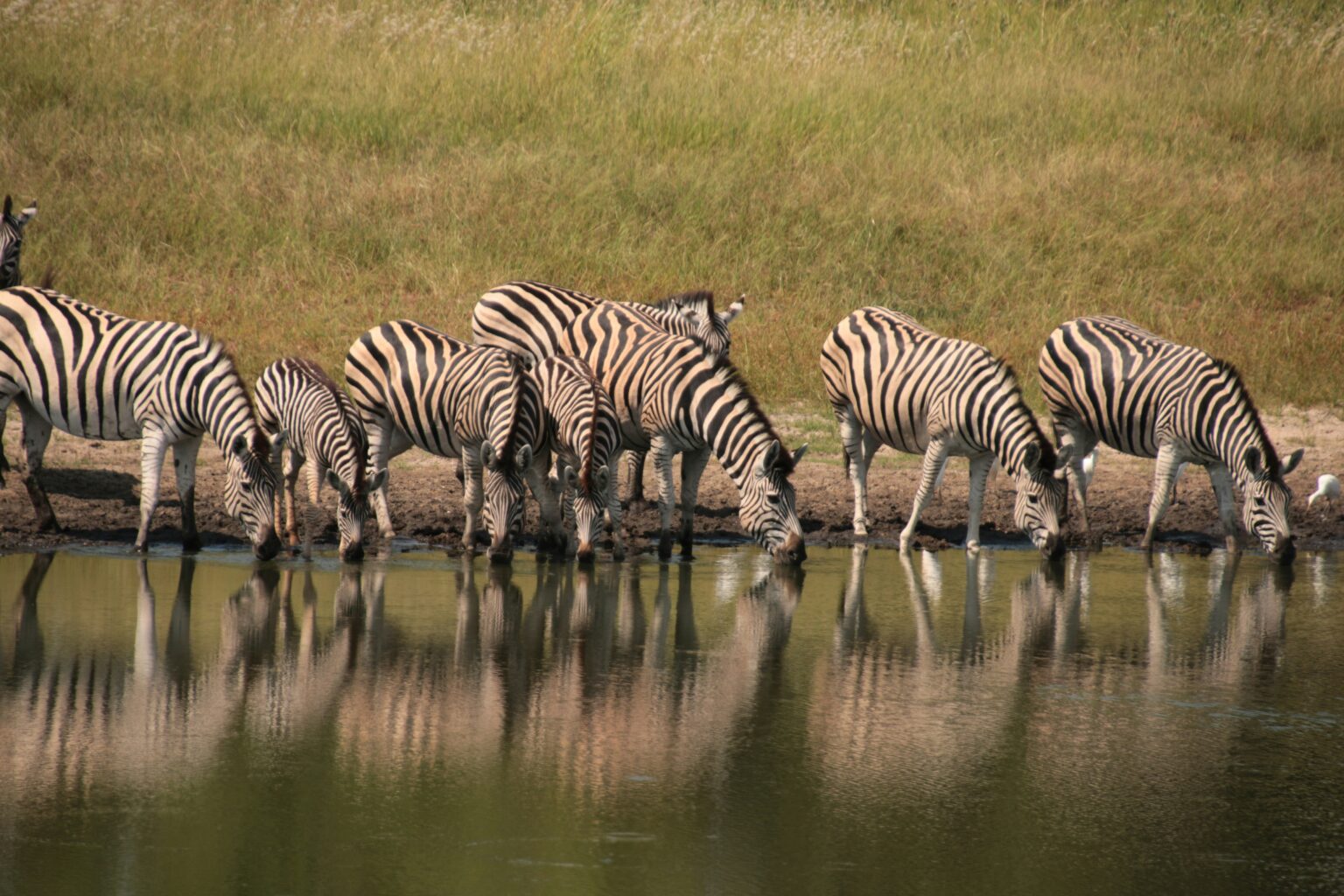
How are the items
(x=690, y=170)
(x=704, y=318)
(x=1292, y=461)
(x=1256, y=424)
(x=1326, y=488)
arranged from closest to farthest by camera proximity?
(x=1256, y=424), (x=1292, y=461), (x=1326, y=488), (x=704, y=318), (x=690, y=170)

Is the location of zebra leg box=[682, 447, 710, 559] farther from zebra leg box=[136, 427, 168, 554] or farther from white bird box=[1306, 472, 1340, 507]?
white bird box=[1306, 472, 1340, 507]

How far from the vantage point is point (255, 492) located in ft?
36.4

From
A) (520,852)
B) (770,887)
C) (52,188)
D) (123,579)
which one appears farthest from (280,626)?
(52,188)

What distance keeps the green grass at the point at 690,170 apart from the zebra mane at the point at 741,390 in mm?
5076

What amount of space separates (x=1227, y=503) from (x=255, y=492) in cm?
739

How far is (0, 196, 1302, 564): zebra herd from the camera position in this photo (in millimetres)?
11445

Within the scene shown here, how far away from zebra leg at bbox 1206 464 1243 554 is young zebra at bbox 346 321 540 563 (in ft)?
17.6

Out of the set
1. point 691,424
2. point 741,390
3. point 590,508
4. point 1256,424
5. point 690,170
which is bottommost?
point 590,508

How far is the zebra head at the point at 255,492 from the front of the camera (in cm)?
1105

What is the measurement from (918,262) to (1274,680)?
12.5 m

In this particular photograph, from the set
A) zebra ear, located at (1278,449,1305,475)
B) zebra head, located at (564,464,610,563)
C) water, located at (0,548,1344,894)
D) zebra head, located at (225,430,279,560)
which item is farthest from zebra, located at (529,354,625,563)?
zebra ear, located at (1278,449,1305,475)

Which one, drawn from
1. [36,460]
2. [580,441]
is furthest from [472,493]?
[36,460]

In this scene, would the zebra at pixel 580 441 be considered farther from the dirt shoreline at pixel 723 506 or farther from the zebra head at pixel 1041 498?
the zebra head at pixel 1041 498

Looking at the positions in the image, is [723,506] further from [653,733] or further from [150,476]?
[653,733]
